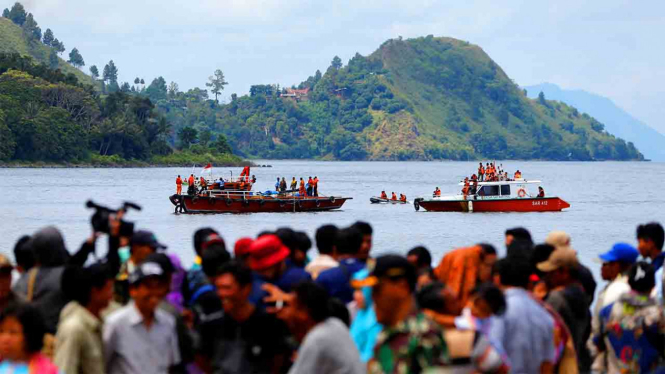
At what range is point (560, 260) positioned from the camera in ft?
30.6

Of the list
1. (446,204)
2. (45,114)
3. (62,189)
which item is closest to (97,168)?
(45,114)

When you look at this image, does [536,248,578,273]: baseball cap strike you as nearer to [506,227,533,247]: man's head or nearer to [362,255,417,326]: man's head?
[506,227,533,247]: man's head

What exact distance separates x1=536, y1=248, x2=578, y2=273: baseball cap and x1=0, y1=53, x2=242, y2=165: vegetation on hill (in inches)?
5277

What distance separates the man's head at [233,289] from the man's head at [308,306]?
418mm

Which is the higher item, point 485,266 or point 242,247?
point 242,247

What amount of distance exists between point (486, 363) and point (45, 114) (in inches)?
5691

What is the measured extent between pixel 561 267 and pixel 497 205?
5010cm

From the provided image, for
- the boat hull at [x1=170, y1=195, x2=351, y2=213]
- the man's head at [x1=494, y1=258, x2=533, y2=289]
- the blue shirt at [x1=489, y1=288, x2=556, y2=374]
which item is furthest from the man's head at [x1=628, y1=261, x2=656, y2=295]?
the boat hull at [x1=170, y1=195, x2=351, y2=213]

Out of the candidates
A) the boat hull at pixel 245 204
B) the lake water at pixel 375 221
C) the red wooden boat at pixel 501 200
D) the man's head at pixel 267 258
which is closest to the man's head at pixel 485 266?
the man's head at pixel 267 258

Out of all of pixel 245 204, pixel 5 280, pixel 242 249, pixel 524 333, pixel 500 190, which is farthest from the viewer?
pixel 245 204

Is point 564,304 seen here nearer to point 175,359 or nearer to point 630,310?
point 630,310

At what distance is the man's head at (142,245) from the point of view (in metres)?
8.94

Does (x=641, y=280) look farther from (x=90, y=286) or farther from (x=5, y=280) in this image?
(x=5, y=280)

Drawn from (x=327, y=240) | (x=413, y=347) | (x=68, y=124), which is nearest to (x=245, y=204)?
(x=327, y=240)
